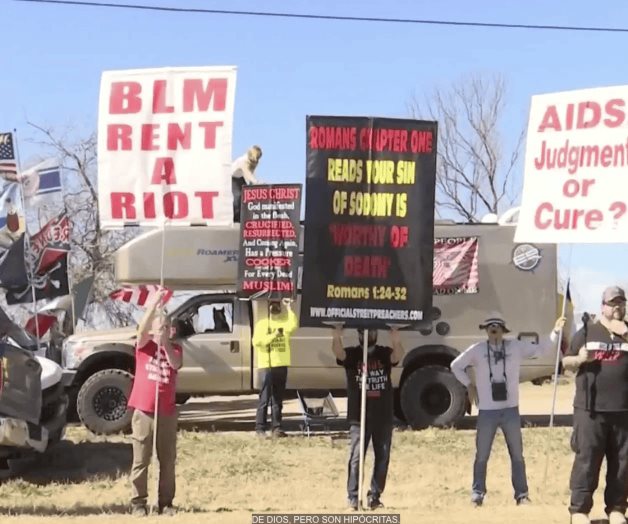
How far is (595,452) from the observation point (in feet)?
25.1

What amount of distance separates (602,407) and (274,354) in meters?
6.52

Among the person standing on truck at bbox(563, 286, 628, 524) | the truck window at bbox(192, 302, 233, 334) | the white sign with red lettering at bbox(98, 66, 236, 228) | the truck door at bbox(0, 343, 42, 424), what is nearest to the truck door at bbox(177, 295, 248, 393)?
the truck window at bbox(192, 302, 233, 334)

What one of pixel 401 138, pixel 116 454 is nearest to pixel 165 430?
pixel 401 138

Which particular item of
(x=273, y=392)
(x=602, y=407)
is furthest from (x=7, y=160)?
(x=602, y=407)

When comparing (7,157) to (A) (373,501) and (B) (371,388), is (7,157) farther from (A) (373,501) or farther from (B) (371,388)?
(A) (373,501)

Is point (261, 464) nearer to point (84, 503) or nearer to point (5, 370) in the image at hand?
point (84, 503)

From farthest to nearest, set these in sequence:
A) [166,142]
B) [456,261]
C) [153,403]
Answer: [456,261] → [166,142] → [153,403]

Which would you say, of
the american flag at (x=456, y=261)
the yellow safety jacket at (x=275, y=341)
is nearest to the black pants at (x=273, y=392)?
the yellow safety jacket at (x=275, y=341)

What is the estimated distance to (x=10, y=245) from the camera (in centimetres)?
1750

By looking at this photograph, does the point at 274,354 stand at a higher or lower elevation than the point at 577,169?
lower

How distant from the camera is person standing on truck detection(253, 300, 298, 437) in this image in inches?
534

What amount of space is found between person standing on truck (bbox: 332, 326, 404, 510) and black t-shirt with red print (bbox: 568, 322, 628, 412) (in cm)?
178

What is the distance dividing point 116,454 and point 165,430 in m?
4.15

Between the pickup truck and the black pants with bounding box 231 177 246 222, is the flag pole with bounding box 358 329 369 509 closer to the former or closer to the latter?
the pickup truck
